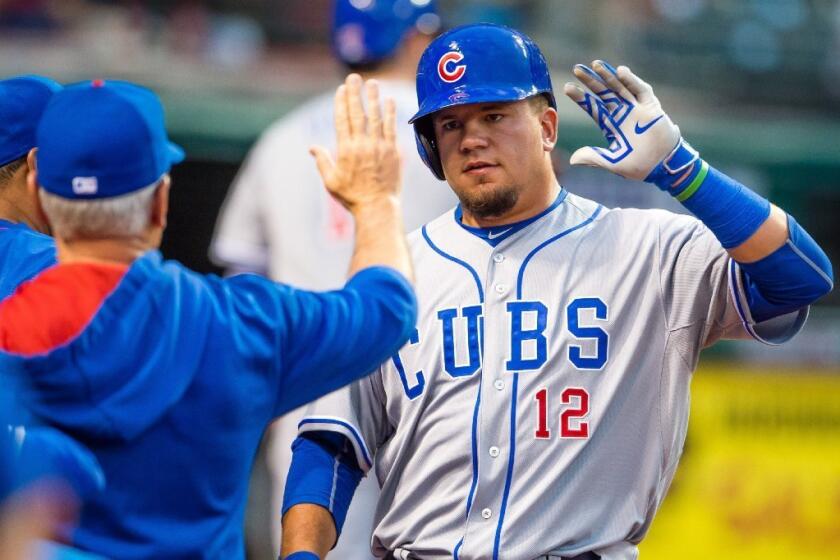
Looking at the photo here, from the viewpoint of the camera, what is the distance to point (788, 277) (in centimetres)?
297

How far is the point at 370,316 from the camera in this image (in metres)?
2.57

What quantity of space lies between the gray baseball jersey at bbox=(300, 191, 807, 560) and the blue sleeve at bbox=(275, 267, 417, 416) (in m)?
0.62

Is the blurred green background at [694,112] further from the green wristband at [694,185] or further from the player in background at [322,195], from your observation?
the green wristband at [694,185]

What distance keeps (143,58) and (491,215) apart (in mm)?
6688

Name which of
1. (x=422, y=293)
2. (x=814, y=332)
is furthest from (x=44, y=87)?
(x=814, y=332)

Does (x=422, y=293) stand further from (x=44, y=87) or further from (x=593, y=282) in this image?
(x=44, y=87)

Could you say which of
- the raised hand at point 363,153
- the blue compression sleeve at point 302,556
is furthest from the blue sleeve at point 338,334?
the blue compression sleeve at point 302,556

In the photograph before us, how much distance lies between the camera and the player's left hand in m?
3.04

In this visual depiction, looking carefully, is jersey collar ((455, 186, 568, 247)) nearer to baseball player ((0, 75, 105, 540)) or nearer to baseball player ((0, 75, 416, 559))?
baseball player ((0, 75, 416, 559))

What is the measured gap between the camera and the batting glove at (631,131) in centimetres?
303

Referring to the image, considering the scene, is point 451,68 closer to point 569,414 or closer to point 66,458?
point 569,414

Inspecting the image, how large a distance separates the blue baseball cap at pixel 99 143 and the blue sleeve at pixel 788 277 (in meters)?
1.28

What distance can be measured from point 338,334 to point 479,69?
3.37 ft

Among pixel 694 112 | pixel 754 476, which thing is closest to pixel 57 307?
pixel 754 476
